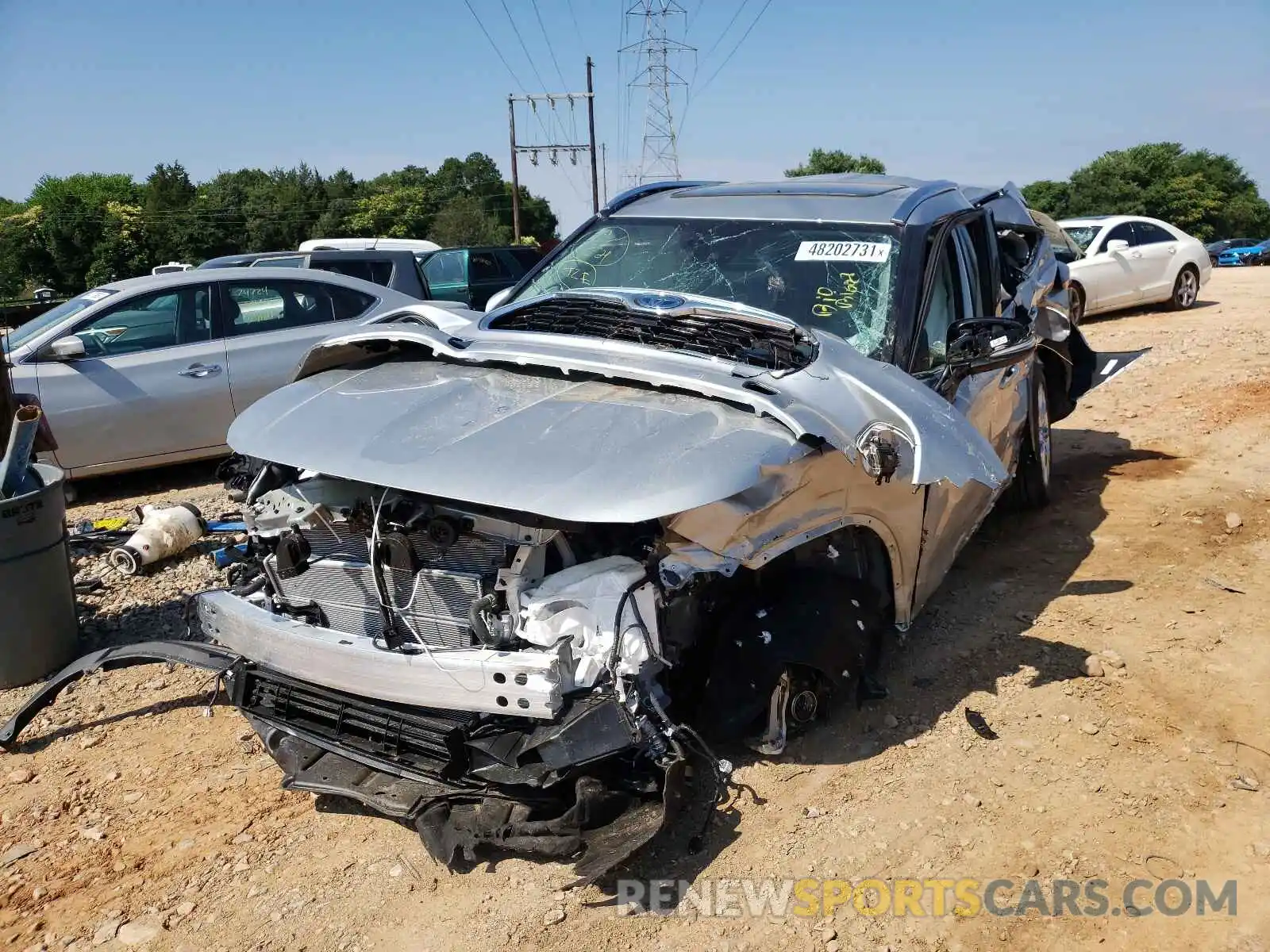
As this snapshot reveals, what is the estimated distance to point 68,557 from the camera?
4535 mm

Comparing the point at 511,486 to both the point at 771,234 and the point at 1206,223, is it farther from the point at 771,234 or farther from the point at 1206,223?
the point at 1206,223

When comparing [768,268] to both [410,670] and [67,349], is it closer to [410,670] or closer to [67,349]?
[410,670]

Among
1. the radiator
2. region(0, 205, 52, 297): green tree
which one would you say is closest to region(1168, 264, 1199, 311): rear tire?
the radiator

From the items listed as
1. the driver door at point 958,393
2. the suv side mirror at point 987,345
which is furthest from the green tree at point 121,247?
the suv side mirror at point 987,345

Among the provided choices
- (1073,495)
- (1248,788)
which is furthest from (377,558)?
(1073,495)

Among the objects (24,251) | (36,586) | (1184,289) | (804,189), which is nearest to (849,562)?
(804,189)

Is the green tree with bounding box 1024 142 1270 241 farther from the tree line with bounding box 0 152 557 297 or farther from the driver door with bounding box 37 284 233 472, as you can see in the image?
the driver door with bounding box 37 284 233 472

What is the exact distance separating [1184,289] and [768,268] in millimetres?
13147

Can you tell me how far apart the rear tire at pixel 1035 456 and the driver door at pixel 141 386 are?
5440mm

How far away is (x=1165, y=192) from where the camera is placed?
54.1m

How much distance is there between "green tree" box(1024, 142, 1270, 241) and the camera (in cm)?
5425

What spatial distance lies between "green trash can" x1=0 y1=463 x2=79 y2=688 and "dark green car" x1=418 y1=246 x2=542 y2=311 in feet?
30.9

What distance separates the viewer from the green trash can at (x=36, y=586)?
165 inches

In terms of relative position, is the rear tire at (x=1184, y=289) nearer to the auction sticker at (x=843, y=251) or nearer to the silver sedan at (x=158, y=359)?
the silver sedan at (x=158, y=359)
